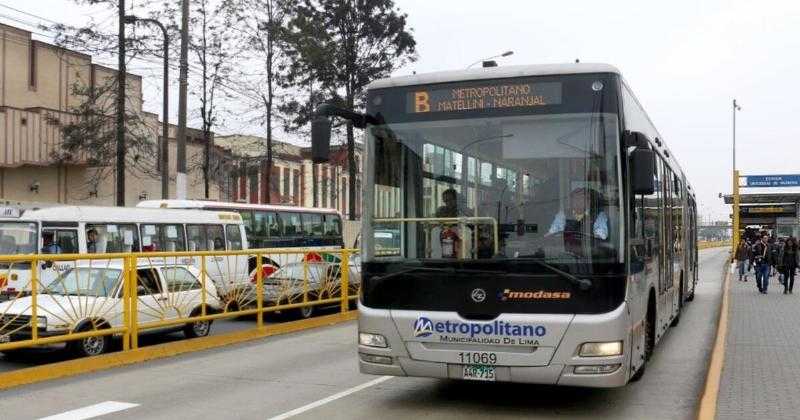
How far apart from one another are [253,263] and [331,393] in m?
5.91

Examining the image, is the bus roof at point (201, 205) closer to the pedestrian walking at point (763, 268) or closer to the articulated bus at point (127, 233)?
the articulated bus at point (127, 233)

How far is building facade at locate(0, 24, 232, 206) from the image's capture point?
112 feet

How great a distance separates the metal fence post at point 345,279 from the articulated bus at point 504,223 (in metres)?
8.90

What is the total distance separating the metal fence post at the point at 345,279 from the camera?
16.5 m

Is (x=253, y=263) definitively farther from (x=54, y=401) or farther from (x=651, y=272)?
(x=651, y=272)

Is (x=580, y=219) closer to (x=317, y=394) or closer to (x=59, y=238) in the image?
(x=317, y=394)

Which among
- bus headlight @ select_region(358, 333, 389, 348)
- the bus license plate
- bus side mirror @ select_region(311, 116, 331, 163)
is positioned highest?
bus side mirror @ select_region(311, 116, 331, 163)

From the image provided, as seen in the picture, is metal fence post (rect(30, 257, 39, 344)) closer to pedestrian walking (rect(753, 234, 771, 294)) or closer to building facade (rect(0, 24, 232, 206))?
pedestrian walking (rect(753, 234, 771, 294))

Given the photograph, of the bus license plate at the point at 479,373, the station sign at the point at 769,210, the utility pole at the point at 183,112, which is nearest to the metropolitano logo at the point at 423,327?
the bus license plate at the point at 479,373

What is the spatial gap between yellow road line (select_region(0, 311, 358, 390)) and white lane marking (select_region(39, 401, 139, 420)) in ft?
5.20

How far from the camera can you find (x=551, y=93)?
7.27 metres

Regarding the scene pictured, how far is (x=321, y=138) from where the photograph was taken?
740 centimetres

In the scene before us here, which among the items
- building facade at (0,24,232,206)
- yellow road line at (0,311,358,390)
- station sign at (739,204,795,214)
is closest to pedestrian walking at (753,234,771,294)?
yellow road line at (0,311,358,390)

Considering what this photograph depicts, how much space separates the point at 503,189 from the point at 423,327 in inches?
55.8
